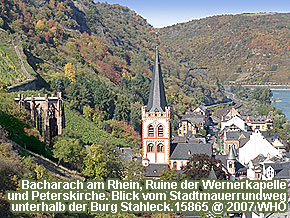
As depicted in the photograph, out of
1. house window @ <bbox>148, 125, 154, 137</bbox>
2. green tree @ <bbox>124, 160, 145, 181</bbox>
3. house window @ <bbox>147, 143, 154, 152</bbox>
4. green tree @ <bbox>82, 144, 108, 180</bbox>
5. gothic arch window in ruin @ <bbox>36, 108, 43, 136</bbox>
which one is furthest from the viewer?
house window @ <bbox>147, 143, 154, 152</bbox>

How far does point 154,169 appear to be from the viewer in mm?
53312

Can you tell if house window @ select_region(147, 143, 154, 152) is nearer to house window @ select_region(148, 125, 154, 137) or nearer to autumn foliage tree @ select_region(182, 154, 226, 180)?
house window @ select_region(148, 125, 154, 137)

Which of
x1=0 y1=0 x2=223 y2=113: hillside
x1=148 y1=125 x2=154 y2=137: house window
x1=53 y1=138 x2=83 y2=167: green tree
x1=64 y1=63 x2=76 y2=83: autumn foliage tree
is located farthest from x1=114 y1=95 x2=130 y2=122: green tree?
x1=53 y1=138 x2=83 y2=167: green tree

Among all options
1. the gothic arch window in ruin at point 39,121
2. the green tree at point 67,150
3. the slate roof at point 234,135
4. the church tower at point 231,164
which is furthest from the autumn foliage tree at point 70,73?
the green tree at point 67,150

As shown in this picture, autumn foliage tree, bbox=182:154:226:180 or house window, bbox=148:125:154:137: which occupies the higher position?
house window, bbox=148:125:154:137

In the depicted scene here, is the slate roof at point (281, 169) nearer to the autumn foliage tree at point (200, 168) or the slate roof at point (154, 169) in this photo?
the autumn foliage tree at point (200, 168)

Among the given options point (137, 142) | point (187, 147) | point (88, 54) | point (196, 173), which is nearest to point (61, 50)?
point (88, 54)

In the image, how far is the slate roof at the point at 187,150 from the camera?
5556 centimetres

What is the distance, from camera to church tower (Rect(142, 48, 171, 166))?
55.0 meters

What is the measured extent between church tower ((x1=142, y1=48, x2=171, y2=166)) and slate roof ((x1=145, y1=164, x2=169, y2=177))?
78cm

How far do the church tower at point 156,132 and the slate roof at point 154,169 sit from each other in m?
0.78

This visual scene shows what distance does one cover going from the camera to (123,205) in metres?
26.8

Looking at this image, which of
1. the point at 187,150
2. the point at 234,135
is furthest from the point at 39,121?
the point at 234,135

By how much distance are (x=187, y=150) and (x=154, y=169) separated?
558 centimetres
